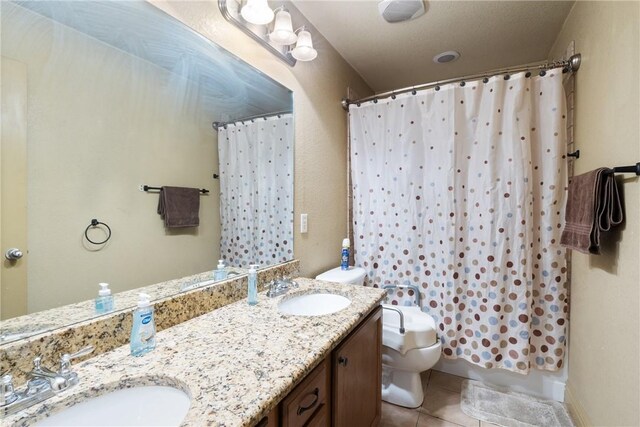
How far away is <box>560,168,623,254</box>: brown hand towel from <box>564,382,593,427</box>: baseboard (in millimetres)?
964

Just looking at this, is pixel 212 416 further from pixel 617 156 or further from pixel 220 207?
pixel 617 156

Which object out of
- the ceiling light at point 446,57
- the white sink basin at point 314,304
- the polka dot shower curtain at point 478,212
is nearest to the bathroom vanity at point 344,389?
the white sink basin at point 314,304

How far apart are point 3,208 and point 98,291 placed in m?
0.32

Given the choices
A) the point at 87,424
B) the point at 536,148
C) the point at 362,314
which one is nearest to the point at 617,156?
the point at 536,148

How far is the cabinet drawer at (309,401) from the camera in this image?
737mm

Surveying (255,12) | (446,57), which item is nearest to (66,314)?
(255,12)

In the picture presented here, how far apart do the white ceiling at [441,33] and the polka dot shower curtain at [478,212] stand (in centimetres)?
39

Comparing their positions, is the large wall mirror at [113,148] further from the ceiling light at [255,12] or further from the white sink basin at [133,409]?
the white sink basin at [133,409]

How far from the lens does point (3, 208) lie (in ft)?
2.19

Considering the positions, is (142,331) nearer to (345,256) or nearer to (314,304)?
(314,304)

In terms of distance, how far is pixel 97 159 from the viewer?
857 mm

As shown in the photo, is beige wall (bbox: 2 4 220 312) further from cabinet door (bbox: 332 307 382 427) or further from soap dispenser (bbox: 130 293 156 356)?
cabinet door (bbox: 332 307 382 427)

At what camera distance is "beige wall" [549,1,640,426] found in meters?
1.11

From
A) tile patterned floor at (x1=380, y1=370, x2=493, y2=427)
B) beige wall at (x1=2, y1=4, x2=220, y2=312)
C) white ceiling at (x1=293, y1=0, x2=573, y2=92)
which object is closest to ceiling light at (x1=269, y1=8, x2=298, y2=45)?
white ceiling at (x1=293, y1=0, x2=573, y2=92)
